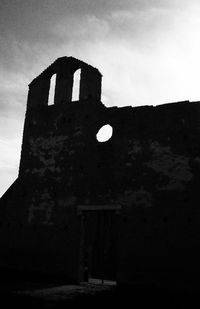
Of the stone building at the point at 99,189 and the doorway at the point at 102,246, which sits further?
the doorway at the point at 102,246

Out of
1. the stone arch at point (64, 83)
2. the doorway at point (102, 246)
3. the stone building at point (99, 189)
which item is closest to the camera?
the stone building at point (99, 189)

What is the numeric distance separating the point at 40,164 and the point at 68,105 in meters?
2.48

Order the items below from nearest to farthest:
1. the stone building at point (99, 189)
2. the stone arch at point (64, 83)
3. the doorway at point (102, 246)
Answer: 1. the stone building at point (99, 189)
2. the stone arch at point (64, 83)
3. the doorway at point (102, 246)

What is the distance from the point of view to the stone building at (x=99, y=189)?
31.4 ft

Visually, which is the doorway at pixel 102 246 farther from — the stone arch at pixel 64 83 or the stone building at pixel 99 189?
the stone arch at pixel 64 83

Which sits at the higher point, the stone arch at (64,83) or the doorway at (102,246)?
the stone arch at (64,83)

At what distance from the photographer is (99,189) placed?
1080 cm

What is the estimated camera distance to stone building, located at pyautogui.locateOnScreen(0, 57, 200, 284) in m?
9.57

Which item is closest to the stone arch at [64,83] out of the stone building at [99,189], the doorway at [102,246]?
the stone building at [99,189]

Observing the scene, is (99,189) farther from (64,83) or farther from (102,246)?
(64,83)

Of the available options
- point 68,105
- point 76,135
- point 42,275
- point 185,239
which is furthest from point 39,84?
point 185,239

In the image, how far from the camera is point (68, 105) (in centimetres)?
1234

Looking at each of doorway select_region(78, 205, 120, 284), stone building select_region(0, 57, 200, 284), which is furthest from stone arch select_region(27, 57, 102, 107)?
doorway select_region(78, 205, 120, 284)

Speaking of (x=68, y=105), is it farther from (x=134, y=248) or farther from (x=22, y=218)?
(x=134, y=248)
